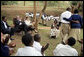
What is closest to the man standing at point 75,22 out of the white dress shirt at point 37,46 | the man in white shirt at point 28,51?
the white dress shirt at point 37,46

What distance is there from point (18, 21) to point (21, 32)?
0.59 m

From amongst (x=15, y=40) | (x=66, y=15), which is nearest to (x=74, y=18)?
(x=66, y=15)

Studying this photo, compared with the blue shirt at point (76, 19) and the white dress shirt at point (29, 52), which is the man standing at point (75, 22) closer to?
the blue shirt at point (76, 19)

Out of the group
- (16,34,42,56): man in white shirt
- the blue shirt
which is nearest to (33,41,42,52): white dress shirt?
(16,34,42,56): man in white shirt

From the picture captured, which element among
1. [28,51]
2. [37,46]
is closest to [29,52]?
[28,51]

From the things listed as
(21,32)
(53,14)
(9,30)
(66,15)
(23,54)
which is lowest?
(53,14)

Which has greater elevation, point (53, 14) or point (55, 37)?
point (55, 37)

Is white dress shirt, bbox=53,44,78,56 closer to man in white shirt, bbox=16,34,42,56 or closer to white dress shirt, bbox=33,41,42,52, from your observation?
white dress shirt, bbox=33,41,42,52

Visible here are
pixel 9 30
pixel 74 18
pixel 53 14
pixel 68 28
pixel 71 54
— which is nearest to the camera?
pixel 71 54

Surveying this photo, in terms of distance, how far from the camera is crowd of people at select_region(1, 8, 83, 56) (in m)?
4.30

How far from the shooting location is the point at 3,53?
4.93 m

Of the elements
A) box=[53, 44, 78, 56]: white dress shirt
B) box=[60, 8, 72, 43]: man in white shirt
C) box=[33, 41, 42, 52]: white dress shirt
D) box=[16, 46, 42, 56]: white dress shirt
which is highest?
box=[16, 46, 42, 56]: white dress shirt

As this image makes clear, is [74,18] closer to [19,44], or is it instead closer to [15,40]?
[19,44]

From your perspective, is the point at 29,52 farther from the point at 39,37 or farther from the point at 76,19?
the point at 76,19
